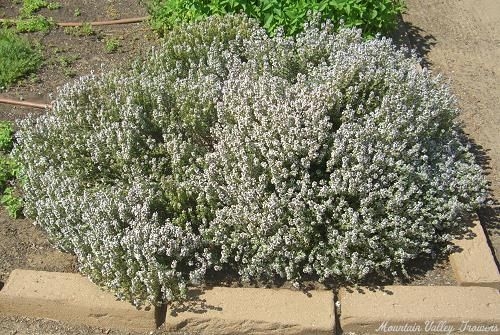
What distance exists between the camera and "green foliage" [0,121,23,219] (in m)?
4.40

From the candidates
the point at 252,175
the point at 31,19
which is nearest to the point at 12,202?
the point at 252,175

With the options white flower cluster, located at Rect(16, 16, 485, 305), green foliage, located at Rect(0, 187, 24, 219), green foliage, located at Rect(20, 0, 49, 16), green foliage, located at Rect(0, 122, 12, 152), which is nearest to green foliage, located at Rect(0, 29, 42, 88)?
green foliage, located at Rect(20, 0, 49, 16)

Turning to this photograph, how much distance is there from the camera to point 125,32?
6355 millimetres

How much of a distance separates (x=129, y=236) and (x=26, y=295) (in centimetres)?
73

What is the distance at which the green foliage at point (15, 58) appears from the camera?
5.66m

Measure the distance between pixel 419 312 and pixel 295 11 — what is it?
2921 millimetres

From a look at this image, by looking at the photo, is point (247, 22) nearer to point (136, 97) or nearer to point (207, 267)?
point (136, 97)

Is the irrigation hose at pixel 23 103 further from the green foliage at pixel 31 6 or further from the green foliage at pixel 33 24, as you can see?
the green foliage at pixel 31 6

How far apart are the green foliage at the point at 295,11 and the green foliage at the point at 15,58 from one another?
1.33 m

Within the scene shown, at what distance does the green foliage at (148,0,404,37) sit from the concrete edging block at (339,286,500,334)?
8.67 ft

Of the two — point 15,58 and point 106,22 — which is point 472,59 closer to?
point 106,22

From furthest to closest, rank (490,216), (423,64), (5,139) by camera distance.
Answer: (423,64)
(5,139)
(490,216)

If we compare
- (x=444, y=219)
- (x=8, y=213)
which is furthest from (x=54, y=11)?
(x=444, y=219)

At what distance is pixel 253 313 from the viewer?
3.60 metres
